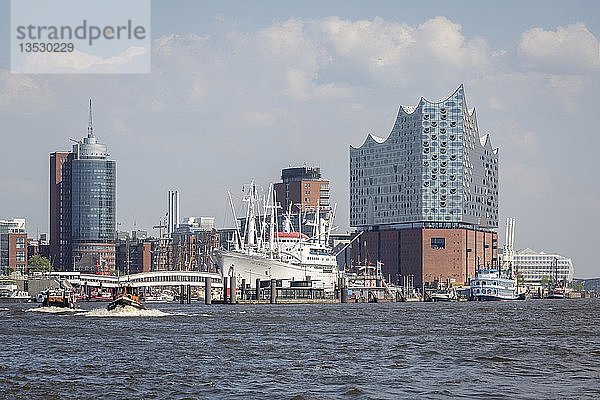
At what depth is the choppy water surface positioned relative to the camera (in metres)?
50.8

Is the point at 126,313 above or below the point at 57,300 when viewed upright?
below

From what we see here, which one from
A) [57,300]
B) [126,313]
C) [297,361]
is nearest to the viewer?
[297,361]

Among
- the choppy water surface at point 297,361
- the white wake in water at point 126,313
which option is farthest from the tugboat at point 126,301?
the choppy water surface at point 297,361

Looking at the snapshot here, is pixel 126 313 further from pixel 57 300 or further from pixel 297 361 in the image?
pixel 297 361

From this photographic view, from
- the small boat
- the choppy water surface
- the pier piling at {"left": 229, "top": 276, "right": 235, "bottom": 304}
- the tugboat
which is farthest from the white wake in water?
the pier piling at {"left": 229, "top": 276, "right": 235, "bottom": 304}

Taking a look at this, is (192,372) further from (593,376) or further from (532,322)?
(532,322)

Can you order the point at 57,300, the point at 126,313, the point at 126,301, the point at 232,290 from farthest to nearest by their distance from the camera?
the point at 232,290 → the point at 57,300 → the point at 126,313 → the point at 126,301

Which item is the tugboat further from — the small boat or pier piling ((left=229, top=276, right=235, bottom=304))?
pier piling ((left=229, top=276, right=235, bottom=304))

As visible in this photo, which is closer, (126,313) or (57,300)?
(126,313)

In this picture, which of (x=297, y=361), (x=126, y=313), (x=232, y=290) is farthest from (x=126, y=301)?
(x=297, y=361)

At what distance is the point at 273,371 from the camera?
194ft

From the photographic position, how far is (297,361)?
64.9 metres

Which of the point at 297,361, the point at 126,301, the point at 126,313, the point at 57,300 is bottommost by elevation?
the point at 126,313

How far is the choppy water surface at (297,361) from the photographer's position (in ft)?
167
